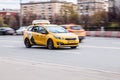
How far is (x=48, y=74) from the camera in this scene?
36.6 feet

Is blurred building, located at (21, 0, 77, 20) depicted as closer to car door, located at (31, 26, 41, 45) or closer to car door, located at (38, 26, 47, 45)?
car door, located at (31, 26, 41, 45)

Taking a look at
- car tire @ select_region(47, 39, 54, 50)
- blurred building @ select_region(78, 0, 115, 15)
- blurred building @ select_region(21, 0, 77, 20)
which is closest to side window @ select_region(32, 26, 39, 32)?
car tire @ select_region(47, 39, 54, 50)

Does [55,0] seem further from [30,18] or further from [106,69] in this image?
Result: [106,69]

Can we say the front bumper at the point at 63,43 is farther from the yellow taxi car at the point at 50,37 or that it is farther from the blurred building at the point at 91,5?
the blurred building at the point at 91,5

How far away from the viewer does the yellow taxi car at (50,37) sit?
20531 millimetres

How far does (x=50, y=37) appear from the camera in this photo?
821 inches

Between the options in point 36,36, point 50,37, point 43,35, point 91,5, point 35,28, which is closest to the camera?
point 50,37

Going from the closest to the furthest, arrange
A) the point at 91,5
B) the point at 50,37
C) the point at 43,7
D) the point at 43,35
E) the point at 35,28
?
the point at 50,37, the point at 43,35, the point at 35,28, the point at 91,5, the point at 43,7

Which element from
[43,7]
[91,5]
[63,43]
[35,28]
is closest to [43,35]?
[35,28]

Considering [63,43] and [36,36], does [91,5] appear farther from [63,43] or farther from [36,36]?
[63,43]

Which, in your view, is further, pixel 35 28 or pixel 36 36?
pixel 35 28

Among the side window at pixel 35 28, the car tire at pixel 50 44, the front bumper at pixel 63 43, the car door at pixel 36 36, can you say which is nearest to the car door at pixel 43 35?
the car door at pixel 36 36

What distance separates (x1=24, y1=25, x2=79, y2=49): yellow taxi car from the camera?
20.5 metres

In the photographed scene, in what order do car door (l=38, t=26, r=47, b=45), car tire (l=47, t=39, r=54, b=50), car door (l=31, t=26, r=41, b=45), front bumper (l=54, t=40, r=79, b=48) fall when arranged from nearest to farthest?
front bumper (l=54, t=40, r=79, b=48) → car tire (l=47, t=39, r=54, b=50) → car door (l=38, t=26, r=47, b=45) → car door (l=31, t=26, r=41, b=45)
